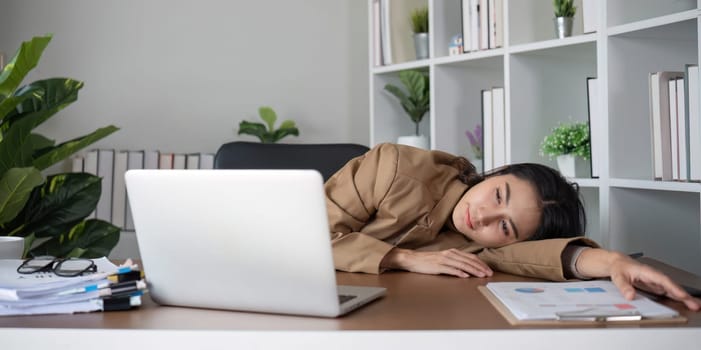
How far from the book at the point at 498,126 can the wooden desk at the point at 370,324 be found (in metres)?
1.63

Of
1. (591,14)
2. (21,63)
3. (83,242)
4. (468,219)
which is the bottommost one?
(83,242)

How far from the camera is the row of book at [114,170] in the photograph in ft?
11.5

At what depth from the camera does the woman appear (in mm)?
1227

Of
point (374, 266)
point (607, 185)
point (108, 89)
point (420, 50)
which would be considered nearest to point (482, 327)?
point (374, 266)

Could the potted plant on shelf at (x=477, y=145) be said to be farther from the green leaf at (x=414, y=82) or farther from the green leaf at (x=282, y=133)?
the green leaf at (x=282, y=133)

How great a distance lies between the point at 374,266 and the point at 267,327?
48 cm

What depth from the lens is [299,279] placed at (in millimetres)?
846

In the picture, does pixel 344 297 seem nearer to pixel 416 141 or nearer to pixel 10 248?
pixel 10 248

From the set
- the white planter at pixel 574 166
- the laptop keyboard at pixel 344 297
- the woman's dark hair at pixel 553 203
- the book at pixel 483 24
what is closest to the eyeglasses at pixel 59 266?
the laptop keyboard at pixel 344 297

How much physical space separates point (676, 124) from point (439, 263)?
0.97m

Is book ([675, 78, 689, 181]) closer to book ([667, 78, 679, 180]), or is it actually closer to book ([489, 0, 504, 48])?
book ([667, 78, 679, 180])

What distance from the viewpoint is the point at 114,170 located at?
11.5ft

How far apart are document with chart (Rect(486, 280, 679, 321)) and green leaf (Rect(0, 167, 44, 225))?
62.0 inches

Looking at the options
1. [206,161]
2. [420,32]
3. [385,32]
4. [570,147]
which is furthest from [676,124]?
[206,161]
